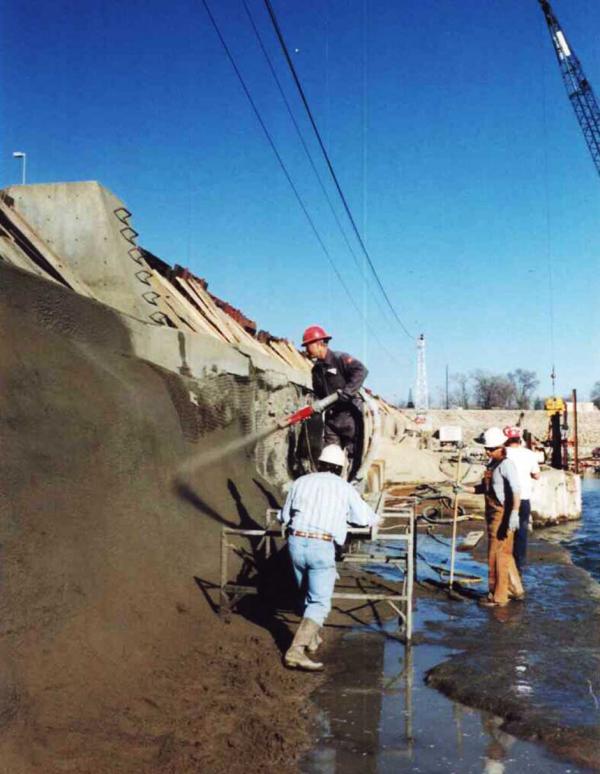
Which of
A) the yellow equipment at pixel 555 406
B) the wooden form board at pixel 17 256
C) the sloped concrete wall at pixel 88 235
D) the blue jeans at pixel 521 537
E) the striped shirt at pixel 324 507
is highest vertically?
the sloped concrete wall at pixel 88 235

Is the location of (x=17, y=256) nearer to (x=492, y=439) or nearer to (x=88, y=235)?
(x=88, y=235)

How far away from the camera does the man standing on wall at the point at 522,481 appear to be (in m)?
9.33

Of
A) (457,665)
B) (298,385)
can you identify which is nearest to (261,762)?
(457,665)

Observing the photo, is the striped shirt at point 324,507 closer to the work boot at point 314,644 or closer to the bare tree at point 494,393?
the work boot at point 314,644

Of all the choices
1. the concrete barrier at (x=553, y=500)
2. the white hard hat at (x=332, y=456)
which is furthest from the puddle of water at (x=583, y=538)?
the white hard hat at (x=332, y=456)

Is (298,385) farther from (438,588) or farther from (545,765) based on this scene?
(545,765)

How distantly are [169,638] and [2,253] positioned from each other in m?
4.63

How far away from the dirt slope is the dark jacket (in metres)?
1.65

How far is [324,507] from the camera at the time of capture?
19.6 feet

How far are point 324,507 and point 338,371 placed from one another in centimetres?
224

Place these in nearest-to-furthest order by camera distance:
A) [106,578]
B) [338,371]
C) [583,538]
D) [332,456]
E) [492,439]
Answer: [106,578], [332,456], [338,371], [492,439], [583,538]

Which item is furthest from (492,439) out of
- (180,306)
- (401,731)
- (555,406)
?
(555,406)

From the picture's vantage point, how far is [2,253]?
25.9ft

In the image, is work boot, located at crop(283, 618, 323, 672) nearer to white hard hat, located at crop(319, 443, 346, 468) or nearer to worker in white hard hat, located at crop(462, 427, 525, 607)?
white hard hat, located at crop(319, 443, 346, 468)
